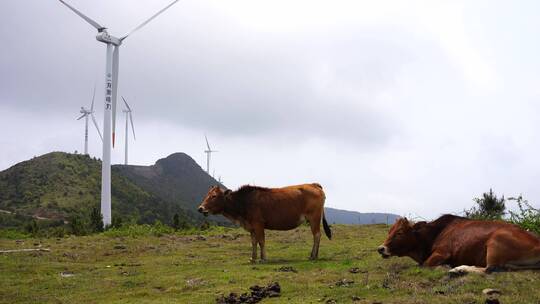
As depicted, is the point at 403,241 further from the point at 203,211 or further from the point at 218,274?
the point at 203,211

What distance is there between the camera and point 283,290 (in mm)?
11008

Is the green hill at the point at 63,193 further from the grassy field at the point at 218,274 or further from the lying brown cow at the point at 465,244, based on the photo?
the lying brown cow at the point at 465,244

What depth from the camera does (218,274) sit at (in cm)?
1359

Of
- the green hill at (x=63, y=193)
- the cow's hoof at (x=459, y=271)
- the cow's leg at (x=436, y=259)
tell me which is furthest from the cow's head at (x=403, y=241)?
the green hill at (x=63, y=193)

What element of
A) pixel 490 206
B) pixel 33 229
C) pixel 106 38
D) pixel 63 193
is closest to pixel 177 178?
pixel 63 193

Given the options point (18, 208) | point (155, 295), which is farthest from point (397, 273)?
point (18, 208)

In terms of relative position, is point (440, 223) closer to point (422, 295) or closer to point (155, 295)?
point (422, 295)

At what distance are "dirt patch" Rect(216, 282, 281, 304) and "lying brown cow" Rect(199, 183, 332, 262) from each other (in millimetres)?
4976

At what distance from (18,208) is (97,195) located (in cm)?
962

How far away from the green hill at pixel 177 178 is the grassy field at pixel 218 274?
99.2 metres

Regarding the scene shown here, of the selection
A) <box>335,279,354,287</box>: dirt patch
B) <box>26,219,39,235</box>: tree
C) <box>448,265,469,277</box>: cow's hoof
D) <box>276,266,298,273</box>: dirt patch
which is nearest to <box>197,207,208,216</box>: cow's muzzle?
<box>276,266,298,273</box>: dirt patch

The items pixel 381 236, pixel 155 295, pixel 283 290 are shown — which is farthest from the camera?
pixel 381 236

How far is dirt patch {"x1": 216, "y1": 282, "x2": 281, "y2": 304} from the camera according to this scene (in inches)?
400

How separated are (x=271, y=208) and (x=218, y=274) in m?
3.02
